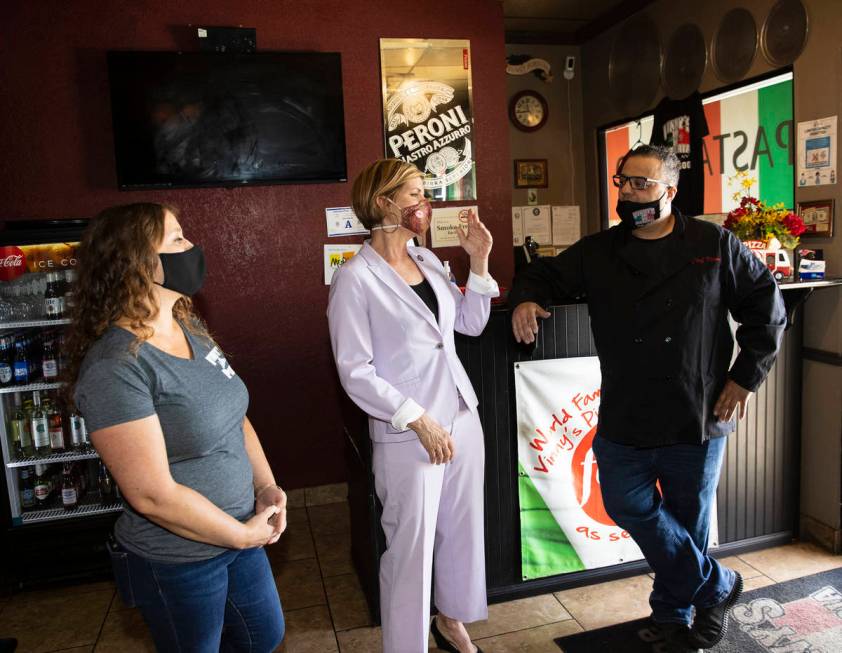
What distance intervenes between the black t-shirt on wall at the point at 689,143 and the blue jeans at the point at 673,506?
2809 millimetres

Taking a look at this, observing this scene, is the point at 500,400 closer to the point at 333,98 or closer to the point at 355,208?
the point at 355,208

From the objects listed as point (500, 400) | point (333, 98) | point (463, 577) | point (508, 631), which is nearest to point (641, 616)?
point (508, 631)

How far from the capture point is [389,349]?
2029mm

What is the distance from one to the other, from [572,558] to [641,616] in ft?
1.10

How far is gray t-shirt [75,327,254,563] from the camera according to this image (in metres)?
1.29

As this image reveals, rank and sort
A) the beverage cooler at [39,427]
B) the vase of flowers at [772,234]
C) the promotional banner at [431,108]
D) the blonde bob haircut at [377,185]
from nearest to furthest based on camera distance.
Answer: the blonde bob haircut at [377,185] → the vase of flowers at [772,234] → the beverage cooler at [39,427] → the promotional banner at [431,108]

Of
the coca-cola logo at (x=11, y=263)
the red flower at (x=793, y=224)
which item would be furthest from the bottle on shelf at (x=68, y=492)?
the red flower at (x=793, y=224)

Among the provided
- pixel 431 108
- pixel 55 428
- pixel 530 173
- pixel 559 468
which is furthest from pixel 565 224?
pixel 55 428

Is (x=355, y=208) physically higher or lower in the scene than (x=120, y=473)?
higher

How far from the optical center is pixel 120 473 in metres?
1.30

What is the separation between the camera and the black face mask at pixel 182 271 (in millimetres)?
1496

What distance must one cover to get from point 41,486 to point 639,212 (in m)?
2.95

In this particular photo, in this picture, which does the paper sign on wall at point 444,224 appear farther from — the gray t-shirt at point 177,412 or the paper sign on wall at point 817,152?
the gray t-shirt at point 177,412

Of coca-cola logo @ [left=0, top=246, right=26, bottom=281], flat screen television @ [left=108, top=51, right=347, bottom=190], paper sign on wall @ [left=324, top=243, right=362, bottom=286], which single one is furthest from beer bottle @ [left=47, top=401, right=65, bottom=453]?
paper sign on wall @ [left=324, top=243, right=362, bottom=286]
